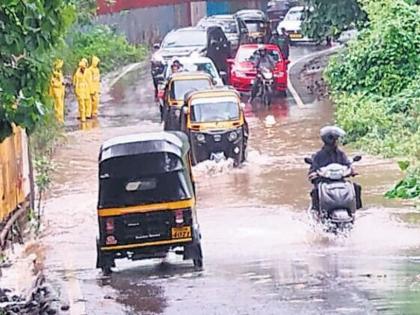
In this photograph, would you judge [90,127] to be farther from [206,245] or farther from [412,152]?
[206,245]

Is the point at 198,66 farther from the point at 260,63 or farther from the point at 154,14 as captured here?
the point at 154,14

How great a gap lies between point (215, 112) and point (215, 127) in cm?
53

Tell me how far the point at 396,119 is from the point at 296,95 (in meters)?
9.38

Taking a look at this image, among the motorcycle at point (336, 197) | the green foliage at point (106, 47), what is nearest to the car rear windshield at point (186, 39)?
the green foliage at point (106, 47)

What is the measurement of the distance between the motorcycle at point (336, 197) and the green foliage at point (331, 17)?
19623 millimetres

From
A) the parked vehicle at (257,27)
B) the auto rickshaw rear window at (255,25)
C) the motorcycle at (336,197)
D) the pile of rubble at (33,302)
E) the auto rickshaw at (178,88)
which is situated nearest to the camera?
the pile of rubble at (33,302)

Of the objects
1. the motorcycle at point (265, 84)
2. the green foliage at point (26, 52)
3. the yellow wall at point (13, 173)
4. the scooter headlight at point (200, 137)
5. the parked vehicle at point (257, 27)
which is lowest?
the parked vehicle at point (257, 27)

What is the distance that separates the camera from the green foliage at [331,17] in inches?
1399

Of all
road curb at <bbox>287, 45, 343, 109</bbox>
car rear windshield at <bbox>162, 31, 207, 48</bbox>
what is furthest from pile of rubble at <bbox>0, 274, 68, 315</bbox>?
car rear windshield at <bbox>162, 31, 207, 48</bbox>

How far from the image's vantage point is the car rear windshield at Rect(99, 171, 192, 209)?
15031mm

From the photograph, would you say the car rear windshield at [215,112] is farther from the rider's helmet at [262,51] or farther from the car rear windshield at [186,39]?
the car rear windshield at [186,39]

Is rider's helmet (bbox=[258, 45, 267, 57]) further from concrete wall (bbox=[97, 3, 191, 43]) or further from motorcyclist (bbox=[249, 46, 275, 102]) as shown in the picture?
concrete wall (bbox=[97, 3, 191, 43])

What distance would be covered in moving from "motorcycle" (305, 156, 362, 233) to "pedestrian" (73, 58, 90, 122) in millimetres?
17034

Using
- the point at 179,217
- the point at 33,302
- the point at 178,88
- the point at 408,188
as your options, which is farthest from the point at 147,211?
the point at 178,88
